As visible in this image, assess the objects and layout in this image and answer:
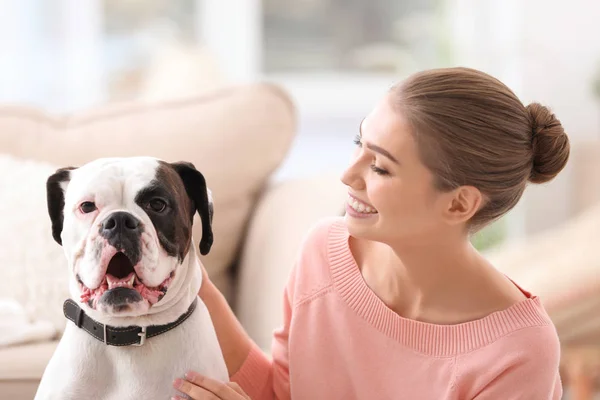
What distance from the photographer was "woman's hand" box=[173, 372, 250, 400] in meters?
1.20

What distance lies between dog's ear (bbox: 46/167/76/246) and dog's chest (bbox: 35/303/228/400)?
0.49 ft

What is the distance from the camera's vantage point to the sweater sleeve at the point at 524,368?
1.34 metres

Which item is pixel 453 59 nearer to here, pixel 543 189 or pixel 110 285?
pixel 543 189

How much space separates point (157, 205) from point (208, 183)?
0.86m

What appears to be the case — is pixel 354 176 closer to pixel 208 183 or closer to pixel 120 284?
pixel 120 284

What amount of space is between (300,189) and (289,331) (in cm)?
53

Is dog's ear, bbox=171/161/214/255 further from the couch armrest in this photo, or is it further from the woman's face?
the couch armrest

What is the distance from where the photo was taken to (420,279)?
4.82ft

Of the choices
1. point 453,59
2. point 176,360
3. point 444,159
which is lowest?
point 453,59

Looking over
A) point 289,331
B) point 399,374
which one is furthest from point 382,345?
point 289,331

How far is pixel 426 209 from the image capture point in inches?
53.0

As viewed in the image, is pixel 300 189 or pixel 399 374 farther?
pixel 300 189

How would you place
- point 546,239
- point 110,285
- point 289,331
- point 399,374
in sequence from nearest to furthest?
point 110,285, point 399,374, point 289,331, point 546,239

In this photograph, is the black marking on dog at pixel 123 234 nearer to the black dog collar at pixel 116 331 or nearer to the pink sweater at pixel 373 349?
the black dog collar at pixel 116 331
